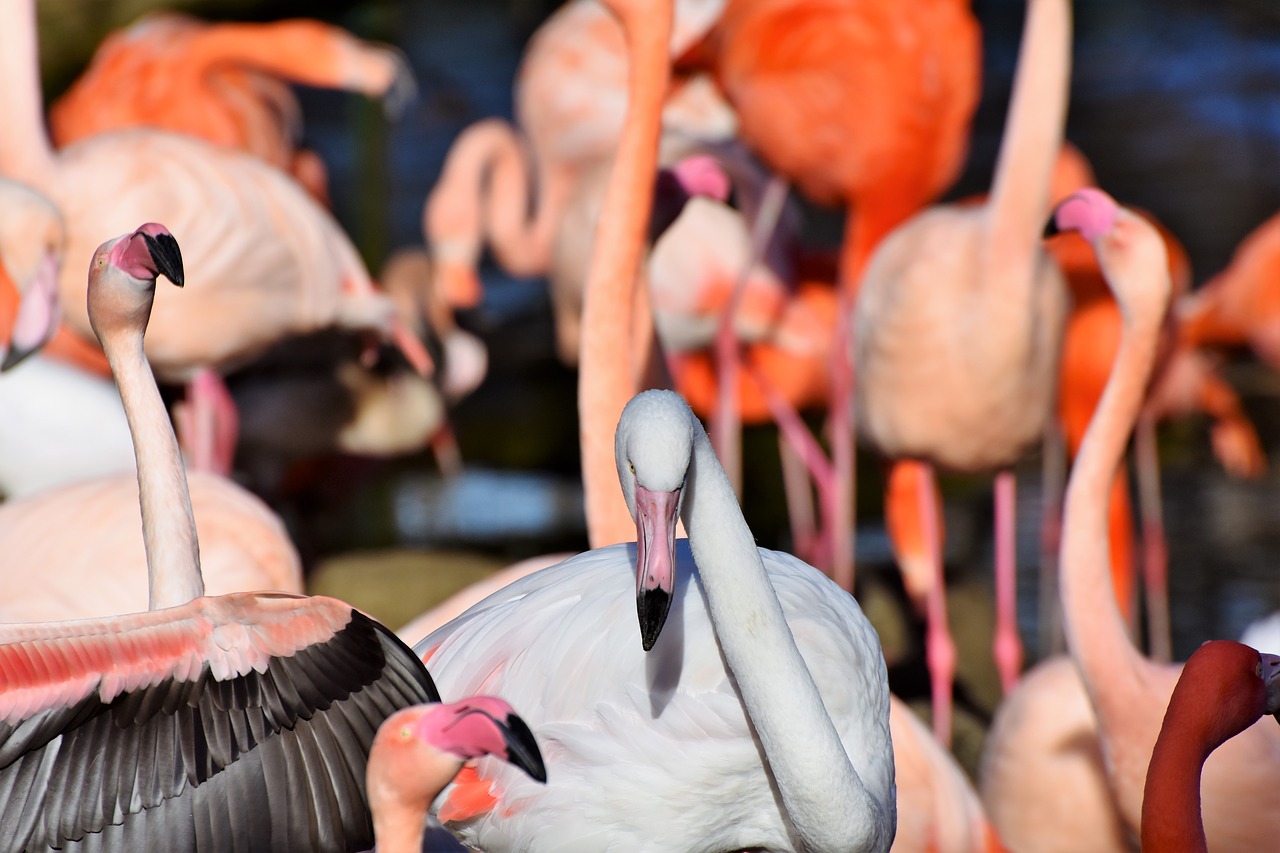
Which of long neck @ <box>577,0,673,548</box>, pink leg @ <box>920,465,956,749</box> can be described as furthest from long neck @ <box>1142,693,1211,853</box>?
pink leg @ <box>920,465,956,749</box>

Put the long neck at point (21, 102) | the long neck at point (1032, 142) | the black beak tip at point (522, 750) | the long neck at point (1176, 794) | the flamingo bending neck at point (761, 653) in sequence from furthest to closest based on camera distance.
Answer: the long neck at point (21, 102)
the long neck at point (1032, 142)
the long neck at point (1176, 794)
the flamingo bending neck at point (761, 653)
the black beak tip at point (522, 750)

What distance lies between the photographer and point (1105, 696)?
2.21m

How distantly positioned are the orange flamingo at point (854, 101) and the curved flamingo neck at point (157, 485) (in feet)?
7.63

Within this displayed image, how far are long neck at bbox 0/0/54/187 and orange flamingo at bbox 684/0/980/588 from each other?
5.63ft

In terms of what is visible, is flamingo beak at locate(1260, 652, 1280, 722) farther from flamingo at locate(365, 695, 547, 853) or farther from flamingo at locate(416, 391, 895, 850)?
flamingo at locate(365, 695, 547, 853)

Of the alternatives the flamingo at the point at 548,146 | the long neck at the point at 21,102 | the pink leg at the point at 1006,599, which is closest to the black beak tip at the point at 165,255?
the long neck at the point at 21,102

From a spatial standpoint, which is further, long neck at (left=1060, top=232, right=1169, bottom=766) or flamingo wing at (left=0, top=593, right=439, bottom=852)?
long neck at (left=1060, top=232, right=1169, bottom=766)

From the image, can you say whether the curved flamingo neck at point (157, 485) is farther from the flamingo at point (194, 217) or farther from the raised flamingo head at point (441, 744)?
the flamingo at point (194, 217)

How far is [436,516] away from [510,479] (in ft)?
2.30

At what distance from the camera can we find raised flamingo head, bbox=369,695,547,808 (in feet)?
4.17

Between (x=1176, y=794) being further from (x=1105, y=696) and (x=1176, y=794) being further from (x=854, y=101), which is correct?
(x=854, y=101)

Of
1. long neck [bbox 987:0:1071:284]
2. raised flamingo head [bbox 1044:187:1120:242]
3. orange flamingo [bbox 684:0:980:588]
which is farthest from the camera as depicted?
orange flamingo [bbox 684:0:980:588]

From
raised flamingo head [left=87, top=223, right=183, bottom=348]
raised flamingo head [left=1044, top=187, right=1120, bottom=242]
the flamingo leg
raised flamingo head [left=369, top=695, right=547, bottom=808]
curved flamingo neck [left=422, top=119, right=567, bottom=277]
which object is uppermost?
raised flamingo head [left=87, top=223, right=183, bottom=348]

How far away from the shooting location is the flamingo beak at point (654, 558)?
140cm
